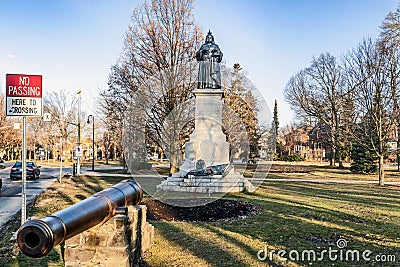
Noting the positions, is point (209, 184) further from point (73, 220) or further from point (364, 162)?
point (364, 162)

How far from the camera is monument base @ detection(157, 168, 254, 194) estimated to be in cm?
1634

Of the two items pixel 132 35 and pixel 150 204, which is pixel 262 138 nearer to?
pixel 132 35

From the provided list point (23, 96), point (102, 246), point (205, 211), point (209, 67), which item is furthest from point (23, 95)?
point (209, 67)

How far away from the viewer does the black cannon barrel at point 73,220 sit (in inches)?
155

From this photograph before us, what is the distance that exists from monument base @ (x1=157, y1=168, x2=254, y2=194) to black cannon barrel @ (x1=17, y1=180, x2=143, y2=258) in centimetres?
989

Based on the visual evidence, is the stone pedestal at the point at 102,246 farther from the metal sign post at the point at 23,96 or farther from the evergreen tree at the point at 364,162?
the evergreen tree at the point at 364,162

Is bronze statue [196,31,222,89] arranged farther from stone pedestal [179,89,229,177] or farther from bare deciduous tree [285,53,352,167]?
bare deciduous tree [285,53,352,167]

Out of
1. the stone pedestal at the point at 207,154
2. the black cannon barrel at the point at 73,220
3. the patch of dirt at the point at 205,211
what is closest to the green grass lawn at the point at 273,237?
the patch of dirt at the point at 205,211

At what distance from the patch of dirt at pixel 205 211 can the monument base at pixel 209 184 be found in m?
3.42

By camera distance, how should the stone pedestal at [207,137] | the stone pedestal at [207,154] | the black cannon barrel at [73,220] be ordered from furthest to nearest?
the stone pedestal at [207,137], the stone pedestal at [207,154], the black cannon barrel at [73,220]

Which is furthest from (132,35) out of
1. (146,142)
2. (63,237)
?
(63,237)

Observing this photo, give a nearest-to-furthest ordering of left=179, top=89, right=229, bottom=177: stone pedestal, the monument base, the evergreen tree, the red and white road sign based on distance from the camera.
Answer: the red and white road sign < the monument base < left=179, top=89, right=229, bottom=177: stone pedestal < the evergreen tree

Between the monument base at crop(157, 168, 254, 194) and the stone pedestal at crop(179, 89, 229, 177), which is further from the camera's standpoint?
the stone pedestal at crop(179, 89, 229, 177)

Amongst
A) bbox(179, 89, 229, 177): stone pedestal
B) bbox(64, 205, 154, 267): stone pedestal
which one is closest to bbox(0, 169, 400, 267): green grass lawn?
bbox(64, 205, 154, 267): stone pedestal
